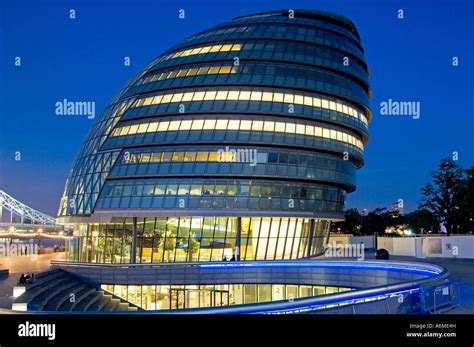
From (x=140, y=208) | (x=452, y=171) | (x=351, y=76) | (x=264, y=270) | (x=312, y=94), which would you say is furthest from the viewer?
(x=452, y=171)

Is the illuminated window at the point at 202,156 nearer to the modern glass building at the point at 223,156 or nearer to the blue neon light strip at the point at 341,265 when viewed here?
the modern glass building at the point at 223,156

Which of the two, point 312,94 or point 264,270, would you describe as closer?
point 264,270

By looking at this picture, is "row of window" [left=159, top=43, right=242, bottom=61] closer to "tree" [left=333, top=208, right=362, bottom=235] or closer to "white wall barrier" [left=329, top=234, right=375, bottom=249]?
"white wall barrier" [left=329, top=234, right=375, bottom=249]

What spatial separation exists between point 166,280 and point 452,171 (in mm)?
46977

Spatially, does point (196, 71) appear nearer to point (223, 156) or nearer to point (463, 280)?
point (223, 156)

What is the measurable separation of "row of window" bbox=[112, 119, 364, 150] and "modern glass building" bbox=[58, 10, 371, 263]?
128mm

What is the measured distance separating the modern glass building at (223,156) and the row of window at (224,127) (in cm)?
13

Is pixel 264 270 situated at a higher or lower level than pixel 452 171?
lower

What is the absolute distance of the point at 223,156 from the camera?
5375cm

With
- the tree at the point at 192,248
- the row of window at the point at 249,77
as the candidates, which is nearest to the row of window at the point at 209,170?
the tree at the point at 192,248
